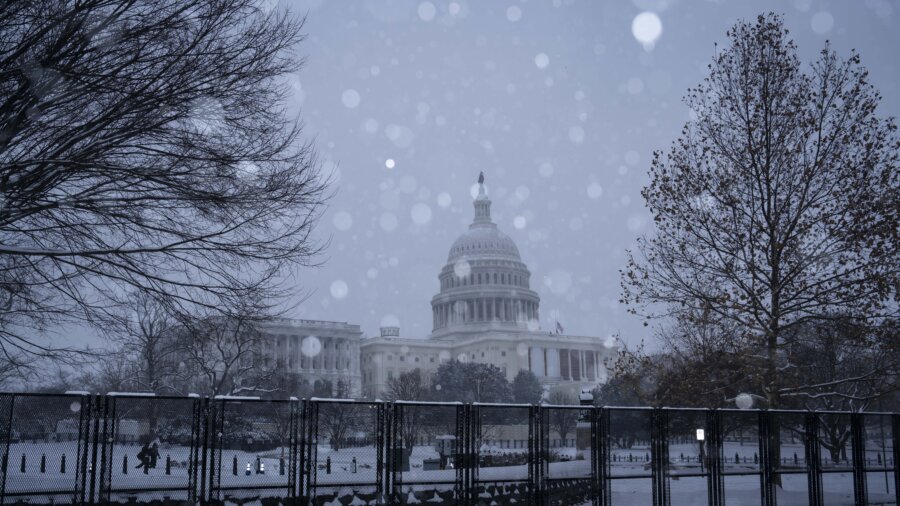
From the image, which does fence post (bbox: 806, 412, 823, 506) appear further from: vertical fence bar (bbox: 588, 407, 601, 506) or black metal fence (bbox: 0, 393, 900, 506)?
Result: vertical fence bar (bbox: 588, 407, 601, 506)

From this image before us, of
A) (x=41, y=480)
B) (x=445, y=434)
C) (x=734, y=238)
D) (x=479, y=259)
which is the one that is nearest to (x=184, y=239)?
(x=41, y=480)

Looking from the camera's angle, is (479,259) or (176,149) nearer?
(176,149)

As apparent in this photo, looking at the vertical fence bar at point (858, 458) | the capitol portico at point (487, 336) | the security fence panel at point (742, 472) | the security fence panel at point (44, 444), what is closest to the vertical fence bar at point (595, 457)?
the security fence panel at point (742, 472)

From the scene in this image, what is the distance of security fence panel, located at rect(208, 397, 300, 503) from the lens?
572 inches

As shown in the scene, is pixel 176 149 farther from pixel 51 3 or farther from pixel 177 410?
pixel 177 410

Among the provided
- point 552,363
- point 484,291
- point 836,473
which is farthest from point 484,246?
point 836,473

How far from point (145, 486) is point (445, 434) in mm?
6523

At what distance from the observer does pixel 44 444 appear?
548 inches

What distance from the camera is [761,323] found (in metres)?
25.5

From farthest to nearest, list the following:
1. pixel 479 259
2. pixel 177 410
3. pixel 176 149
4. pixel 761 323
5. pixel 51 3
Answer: pixel 479 259
pixel 761 323
pixel 177 410
pixel 176 149
pixel 51 3

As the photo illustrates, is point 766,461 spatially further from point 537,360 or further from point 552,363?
point 552,363

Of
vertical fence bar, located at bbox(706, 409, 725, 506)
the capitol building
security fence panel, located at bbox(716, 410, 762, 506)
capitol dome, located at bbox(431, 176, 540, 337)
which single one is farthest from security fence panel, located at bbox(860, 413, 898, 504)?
capitol dome, located at bbox(431, 176, 540, 337)

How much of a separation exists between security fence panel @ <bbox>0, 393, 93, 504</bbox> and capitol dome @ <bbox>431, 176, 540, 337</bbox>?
547 feet

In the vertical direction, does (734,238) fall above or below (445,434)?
above
